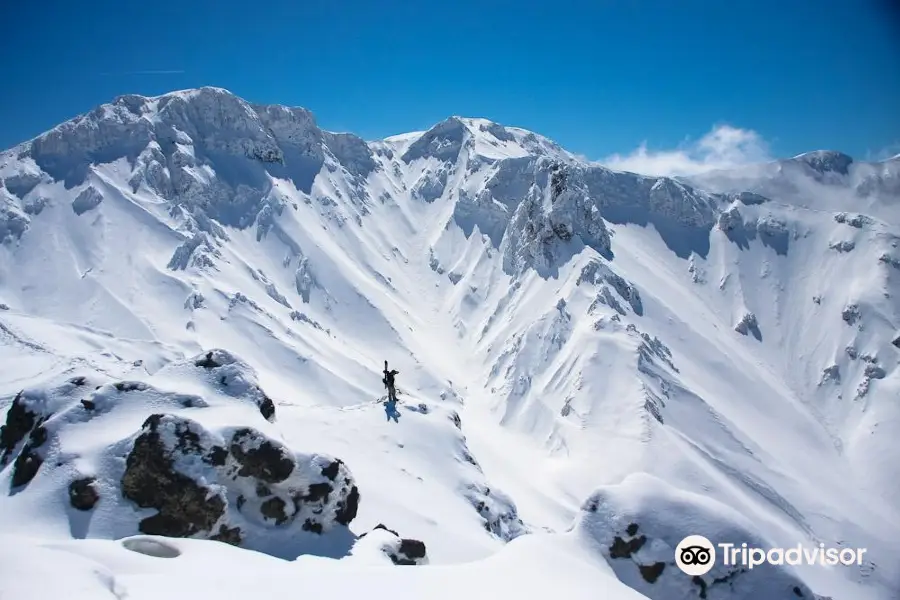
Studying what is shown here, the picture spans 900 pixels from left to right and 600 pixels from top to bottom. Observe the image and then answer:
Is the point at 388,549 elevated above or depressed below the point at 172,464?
below

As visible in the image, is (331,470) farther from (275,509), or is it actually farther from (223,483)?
(223,483)

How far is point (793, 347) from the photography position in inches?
6526

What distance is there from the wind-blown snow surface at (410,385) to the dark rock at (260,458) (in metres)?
0.12

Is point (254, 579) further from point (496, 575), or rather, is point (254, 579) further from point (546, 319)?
point (546, 319)

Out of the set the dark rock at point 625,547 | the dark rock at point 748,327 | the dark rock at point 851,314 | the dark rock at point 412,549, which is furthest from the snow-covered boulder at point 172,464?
the dark rock at point 851,314

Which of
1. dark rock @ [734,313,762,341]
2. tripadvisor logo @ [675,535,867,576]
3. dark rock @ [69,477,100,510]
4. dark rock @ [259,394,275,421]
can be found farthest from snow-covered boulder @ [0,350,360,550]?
dark rock @ [734,313,762,341]

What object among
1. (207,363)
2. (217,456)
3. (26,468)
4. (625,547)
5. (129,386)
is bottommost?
(26,468)

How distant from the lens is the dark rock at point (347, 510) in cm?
3142

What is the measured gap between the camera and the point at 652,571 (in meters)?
26.4

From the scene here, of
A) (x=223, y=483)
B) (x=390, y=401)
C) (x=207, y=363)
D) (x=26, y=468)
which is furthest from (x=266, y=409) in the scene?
(x=390, y=401)

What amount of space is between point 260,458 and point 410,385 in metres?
112

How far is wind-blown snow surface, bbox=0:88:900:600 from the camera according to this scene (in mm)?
26531

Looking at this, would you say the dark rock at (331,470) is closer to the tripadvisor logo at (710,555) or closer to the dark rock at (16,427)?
the dark rock at (16,427)

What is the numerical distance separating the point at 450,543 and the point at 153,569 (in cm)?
2096
